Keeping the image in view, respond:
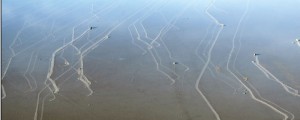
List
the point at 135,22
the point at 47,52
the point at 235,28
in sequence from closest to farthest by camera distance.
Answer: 1. the point at 47,52
2. the point at 235,28
3. the point at 135,22

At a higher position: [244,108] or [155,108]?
[155,108]

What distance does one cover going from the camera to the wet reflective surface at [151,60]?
25.0ft

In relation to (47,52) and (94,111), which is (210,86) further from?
(47,52)

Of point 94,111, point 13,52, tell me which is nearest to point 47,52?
point 13,52

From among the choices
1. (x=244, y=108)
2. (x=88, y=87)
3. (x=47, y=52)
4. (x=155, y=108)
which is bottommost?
(x=244, y=108)

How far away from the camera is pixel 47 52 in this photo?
1041 cm

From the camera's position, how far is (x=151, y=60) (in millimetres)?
9766

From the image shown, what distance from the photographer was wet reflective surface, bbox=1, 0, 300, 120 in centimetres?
762

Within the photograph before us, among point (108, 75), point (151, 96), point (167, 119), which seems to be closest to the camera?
point (167, 119)

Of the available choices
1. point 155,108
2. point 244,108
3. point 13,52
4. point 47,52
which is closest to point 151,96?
point 155,108

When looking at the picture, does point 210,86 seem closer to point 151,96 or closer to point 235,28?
point 151,96

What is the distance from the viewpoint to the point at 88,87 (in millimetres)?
8516

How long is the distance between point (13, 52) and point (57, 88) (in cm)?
257

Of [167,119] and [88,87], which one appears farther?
[88,87]
